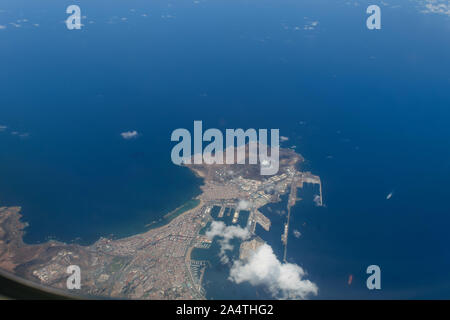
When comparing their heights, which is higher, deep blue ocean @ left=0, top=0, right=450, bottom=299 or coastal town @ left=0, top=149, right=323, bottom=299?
deep blue ocean @ left=0, top=0, right=450, bottom=299

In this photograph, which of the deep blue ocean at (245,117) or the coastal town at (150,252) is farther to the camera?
the deep blue ocean at (245,117)

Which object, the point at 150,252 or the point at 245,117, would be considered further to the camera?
the point at 245,117

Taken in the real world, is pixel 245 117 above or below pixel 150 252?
above

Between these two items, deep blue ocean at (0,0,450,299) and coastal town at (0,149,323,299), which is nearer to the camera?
coastal town at (0,149,323,299)

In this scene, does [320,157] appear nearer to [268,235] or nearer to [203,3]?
[268,235]

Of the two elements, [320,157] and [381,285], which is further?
[320,157]

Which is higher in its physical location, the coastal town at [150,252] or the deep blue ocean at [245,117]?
the deep blue ocean at [245,117]

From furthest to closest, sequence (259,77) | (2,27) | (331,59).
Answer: (2,27), (331,59), (259,77)
